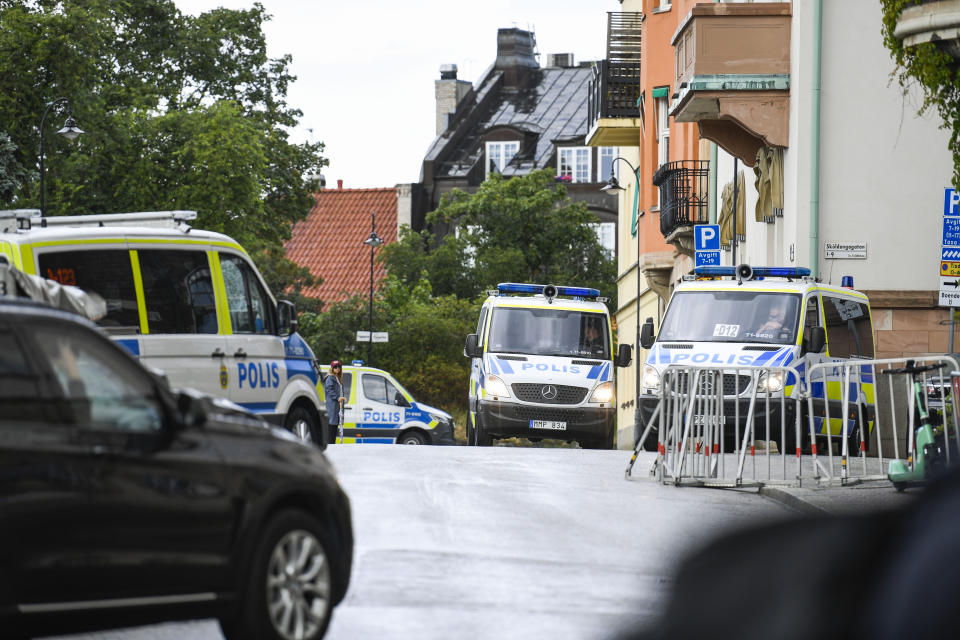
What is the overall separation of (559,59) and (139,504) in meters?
86.8

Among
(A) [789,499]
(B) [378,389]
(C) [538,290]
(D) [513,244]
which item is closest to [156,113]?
(B) [378,389]

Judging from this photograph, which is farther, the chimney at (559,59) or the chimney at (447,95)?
the chimney at (447,95)

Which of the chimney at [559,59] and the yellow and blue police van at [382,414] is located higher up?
the chimney at [559,59]

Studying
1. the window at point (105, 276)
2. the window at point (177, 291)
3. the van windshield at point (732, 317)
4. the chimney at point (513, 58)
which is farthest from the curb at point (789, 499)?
→ the chimney at point (513, 58)

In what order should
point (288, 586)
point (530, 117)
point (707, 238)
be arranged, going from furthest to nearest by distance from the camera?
1. point (530, 117)
2. point (707, 238)
3. point (288, 586)

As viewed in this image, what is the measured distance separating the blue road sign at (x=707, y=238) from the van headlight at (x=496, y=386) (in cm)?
640

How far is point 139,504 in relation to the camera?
6633 millimetres

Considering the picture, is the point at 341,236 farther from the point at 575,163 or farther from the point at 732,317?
the point at 732,317

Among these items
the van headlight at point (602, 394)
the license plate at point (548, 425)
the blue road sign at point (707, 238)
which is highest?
the blue road sign at point (707, 238)

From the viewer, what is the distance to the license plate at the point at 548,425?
87.8 feet

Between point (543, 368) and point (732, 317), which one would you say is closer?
point (732, 317)

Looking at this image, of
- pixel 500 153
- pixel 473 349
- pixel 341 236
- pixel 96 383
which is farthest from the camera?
pixel 341 236

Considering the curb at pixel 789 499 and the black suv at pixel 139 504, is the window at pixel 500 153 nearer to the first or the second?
the curb at pixel 789 499

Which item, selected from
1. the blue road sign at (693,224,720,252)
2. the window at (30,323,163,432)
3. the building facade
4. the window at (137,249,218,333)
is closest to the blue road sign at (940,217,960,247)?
the building facade
